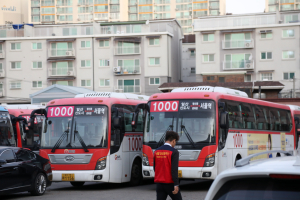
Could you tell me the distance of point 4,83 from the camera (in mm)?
64938

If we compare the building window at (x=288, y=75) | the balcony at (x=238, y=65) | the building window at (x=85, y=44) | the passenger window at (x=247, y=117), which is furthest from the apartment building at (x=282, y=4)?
the passenger window at (x=247, y=117)

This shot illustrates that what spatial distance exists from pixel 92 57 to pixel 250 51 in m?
20.7

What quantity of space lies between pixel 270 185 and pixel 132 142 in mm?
13977

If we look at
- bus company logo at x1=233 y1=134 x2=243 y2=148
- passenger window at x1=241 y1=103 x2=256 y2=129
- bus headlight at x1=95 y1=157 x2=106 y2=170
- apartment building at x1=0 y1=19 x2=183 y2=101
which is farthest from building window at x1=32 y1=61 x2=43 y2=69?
bus company logo at x1=233 y1=134 x2=243 y2=148

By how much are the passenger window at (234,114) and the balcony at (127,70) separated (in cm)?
4530

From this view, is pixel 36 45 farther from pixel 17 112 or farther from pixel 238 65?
pixel 17 112

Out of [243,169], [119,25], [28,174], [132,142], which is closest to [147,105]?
[132,142]

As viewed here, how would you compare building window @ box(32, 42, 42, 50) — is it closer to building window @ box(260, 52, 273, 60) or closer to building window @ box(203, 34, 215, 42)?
building window @ box(203, 34, 215, 42)

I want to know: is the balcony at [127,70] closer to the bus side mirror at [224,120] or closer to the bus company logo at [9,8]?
the bus side mirror at [224,120]

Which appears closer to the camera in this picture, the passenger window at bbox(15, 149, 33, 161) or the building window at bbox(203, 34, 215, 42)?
the passenger window at bbox(15, 149, 33, 161)

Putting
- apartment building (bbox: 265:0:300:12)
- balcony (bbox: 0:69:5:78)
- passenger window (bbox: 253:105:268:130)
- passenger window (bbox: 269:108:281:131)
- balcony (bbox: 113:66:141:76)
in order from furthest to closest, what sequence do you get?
apartment building (bbox: 265:0:300:12) → balcony (bbox: 0:69:5:78) → balcony (bbox: 113:66:141:76) → passenger window (bbox: 269:108:281:131) → passenger window (bbox: 253:105:268:130)

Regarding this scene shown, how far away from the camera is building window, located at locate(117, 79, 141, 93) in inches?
2426

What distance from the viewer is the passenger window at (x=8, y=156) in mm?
12945

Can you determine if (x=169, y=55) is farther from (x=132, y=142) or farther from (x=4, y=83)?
(x=132, y=142)
